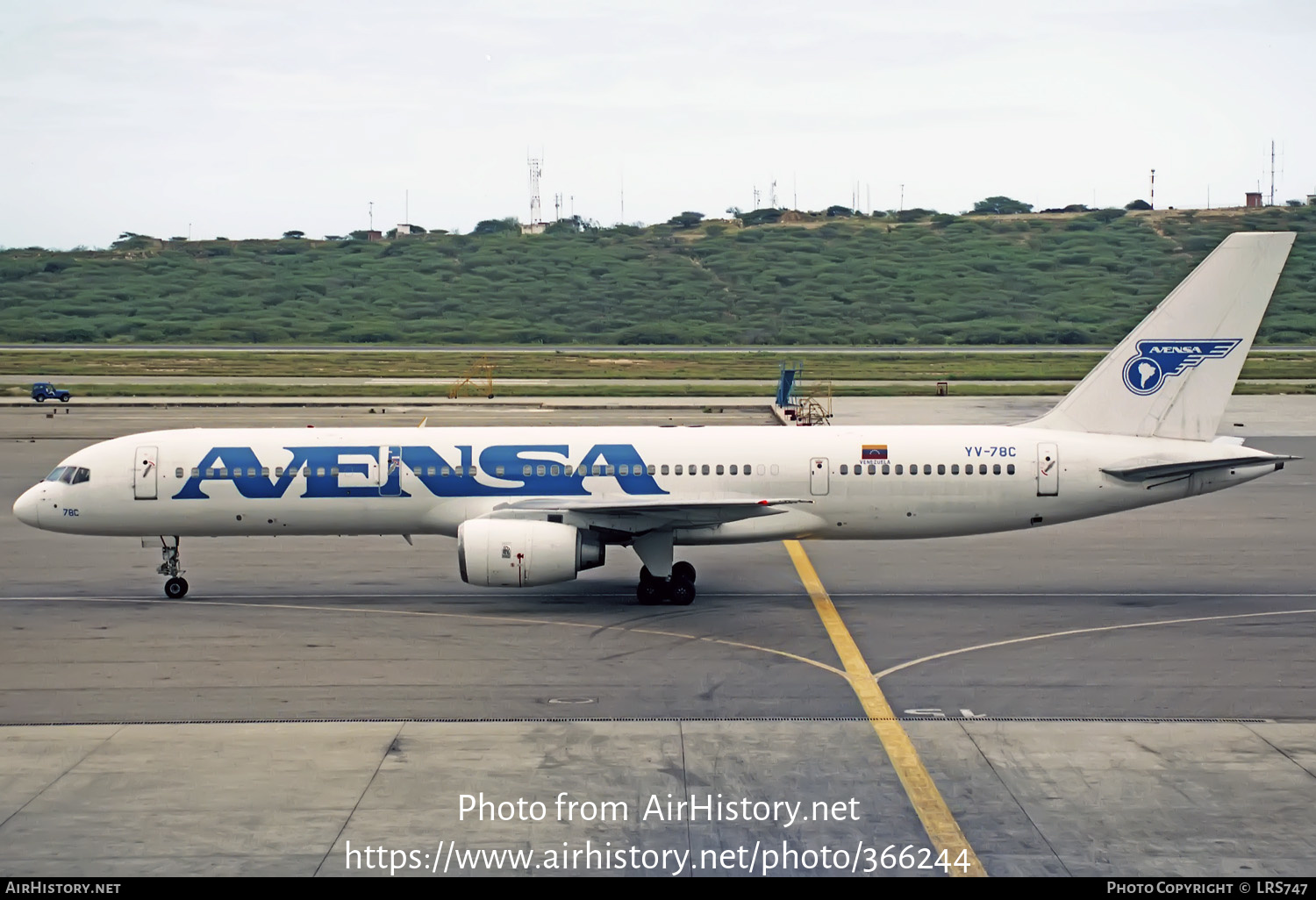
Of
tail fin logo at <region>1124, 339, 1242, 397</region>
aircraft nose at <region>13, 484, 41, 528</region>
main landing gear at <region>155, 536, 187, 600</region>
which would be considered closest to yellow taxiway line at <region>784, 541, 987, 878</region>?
tail fin logo at <region>1124, 339, 1242, 397</region>

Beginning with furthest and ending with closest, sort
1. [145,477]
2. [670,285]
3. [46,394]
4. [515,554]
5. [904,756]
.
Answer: [670,285] < [46,394] < [145,477] < [515,554] < [904,756]

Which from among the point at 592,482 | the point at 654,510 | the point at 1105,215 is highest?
the point at 1105,215

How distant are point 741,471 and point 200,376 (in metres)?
66.3

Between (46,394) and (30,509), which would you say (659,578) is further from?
(46,394)

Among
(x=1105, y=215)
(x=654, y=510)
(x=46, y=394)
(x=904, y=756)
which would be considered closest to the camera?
(x=904, y=756)

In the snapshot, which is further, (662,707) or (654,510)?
(654,510)

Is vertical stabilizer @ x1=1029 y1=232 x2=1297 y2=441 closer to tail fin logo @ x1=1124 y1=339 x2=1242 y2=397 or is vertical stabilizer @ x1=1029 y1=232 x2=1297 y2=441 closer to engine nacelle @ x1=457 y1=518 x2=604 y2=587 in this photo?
tail fin logo @ x1=1124 y1=339 x2=1242 y2=397

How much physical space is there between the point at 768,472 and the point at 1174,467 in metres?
8.97

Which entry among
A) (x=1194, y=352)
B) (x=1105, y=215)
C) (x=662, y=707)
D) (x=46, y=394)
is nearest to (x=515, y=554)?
(x=662, y=707)

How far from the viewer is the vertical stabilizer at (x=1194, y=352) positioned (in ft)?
98.6

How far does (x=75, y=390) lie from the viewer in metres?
76.9

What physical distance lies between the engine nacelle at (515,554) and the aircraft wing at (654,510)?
109 cm

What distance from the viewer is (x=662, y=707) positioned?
21672mm

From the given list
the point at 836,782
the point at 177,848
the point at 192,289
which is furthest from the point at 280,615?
the point at 192,289
